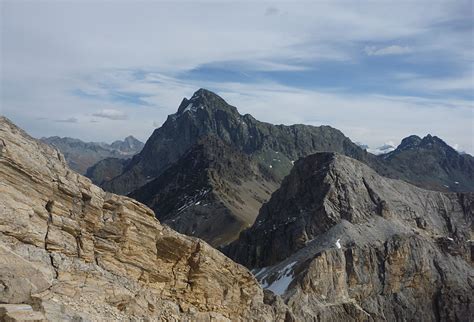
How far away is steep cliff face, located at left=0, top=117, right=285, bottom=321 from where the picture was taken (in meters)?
25.0

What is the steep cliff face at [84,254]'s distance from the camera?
25.0m

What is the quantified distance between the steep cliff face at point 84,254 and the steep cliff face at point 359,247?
3260 centimetres

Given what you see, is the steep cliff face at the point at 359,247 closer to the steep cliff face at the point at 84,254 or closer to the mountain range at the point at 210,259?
the mountain range at the point at 210,259

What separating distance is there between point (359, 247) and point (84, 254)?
65.8m

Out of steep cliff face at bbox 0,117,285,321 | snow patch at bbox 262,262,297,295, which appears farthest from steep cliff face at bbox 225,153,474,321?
steep cliff face at bbox 0,117,285,321

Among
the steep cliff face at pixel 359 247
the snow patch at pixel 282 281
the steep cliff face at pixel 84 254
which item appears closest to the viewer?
the steep cliff face at pixel 84 254

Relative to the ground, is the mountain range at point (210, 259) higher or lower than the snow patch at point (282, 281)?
higher

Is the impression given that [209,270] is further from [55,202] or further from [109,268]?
[55,202]

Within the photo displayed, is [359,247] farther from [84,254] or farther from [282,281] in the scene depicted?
A: [84,254]

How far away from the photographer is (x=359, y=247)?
286 feet

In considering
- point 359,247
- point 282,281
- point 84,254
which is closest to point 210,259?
point 84,254

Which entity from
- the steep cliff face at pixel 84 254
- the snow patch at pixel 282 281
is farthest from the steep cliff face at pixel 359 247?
the steep cliff face at pixel 84 254

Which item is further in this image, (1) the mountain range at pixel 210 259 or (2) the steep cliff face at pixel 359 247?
(2) the steep cliff face at pixel 359 247

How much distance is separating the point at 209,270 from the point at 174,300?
4353 mm
